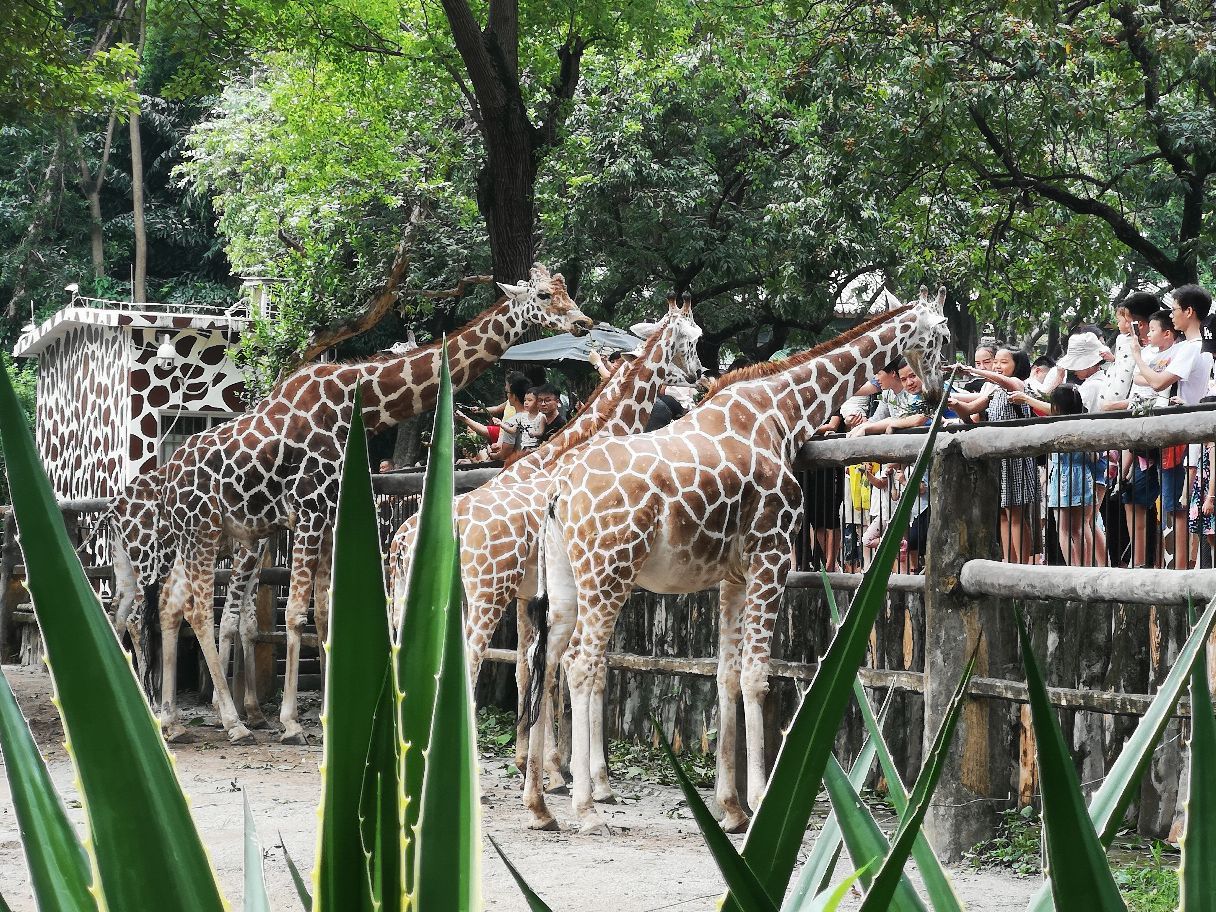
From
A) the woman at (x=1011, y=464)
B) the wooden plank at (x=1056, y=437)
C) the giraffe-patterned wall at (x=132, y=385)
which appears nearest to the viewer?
the wooden plank at (x=1056, y=437)

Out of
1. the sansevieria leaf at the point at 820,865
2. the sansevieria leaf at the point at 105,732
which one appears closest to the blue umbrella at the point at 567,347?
the sansevieria leaf at the point at 820,865

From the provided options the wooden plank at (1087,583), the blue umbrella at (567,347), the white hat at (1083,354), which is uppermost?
the blue umbrella at (567,347)

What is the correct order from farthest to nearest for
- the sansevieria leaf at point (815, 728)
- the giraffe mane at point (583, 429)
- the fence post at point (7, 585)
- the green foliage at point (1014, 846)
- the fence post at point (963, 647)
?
1. the fence post at point (7, 585)
2. the giraffe mane at point (583, 429)
3. the fence post at point (963, 647)
4. the green foliage at point (1014, 846)
5. the sansevieria leaf at point (815, 728)

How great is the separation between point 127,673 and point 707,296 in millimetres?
20361

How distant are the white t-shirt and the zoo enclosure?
155cm

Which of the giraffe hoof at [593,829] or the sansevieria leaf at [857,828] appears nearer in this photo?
the sansevieria leaf at [857,828]

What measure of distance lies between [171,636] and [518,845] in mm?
4037

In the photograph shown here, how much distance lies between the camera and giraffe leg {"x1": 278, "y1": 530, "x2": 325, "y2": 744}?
8523 mm

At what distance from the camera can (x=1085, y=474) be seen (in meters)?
5.77

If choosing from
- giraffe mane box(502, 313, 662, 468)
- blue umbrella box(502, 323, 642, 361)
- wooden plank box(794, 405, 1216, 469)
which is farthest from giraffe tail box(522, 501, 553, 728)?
blue umbrella box(502, 323, 642, 361)

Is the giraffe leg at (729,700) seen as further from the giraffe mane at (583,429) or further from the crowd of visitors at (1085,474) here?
the giraffe mane at (583,429)

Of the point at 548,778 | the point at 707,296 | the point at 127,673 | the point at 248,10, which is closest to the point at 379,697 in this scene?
the point at 127,673

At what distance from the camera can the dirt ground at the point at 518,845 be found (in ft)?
15.9

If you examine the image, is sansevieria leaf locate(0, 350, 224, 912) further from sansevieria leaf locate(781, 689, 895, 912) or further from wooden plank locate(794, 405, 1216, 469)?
wooden plank locate(794, 405, 1216, 469)
